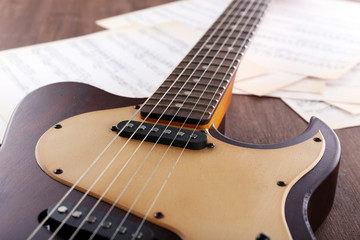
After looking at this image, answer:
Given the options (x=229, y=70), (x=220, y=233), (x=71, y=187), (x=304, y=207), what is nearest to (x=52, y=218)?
(x=71, y=187)

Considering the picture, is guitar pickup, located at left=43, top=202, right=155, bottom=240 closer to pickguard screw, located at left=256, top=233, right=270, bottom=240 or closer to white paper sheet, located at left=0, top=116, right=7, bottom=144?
pickguard screw, located at left=256, top=233, right=270, bottom=240

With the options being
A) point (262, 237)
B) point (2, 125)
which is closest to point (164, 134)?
point (262, 237)

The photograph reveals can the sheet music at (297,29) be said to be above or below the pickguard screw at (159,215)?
above

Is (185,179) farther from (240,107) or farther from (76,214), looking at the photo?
(240,107)

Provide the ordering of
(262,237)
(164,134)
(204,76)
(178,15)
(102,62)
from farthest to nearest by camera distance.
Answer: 1. (178,15)
2. (102,62)
3. (204,76)
4. (164,134)
5. (262,237)

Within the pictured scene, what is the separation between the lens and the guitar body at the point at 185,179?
51cm

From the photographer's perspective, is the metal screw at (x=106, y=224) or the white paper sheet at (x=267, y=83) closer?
the metal screw at (x=106, y=224)

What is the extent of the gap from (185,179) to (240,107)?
38cm

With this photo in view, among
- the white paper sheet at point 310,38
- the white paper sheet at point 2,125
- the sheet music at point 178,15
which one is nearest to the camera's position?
the white paper sheet at point 2,125

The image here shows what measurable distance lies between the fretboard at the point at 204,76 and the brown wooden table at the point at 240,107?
0.35 ft

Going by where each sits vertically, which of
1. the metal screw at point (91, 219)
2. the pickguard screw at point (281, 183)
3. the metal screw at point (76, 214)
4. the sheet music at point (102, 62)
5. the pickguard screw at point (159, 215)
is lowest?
the sheet music at point (102, 62)

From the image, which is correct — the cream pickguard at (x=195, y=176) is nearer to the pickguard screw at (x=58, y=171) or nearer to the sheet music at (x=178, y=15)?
the pickguard screw at (x=58, y=171)

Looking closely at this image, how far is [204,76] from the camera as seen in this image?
80 centimetres

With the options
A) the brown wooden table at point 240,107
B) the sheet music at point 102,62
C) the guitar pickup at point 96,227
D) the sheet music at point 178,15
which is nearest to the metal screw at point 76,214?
the guitar pickup at point 96,227
